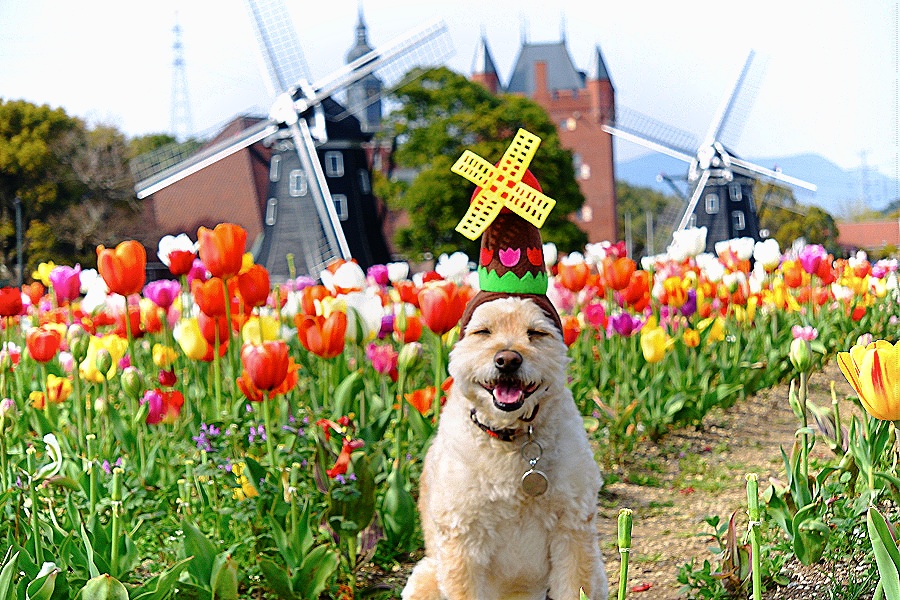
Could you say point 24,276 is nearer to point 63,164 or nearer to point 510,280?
point 63,164

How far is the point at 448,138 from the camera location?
1225 inches

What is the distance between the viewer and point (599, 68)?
1924 inches

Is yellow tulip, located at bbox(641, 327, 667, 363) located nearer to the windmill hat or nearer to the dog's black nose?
the windmill hat

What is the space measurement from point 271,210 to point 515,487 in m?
27.9

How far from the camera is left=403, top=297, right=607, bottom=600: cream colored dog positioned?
2.00 m

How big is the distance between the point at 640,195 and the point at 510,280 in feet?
234

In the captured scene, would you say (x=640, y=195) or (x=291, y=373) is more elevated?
(x=640, y=195)

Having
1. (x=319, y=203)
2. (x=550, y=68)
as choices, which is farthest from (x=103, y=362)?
(x=550, y=68)

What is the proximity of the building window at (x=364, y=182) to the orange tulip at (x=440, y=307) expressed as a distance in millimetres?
28581

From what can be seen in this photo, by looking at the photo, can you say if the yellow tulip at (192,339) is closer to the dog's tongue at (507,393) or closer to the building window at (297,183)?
the dog's tongue at (507,393)

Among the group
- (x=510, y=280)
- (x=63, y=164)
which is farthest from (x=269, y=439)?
(x=63, y=164)

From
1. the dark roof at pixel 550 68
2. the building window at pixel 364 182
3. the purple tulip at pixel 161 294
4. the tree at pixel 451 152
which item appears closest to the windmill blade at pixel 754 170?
the tree at pixel 451 152

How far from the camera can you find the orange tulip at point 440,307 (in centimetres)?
283

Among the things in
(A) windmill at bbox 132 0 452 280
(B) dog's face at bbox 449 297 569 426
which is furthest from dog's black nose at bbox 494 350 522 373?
(A) windmill at bbox 132 0 452 280
